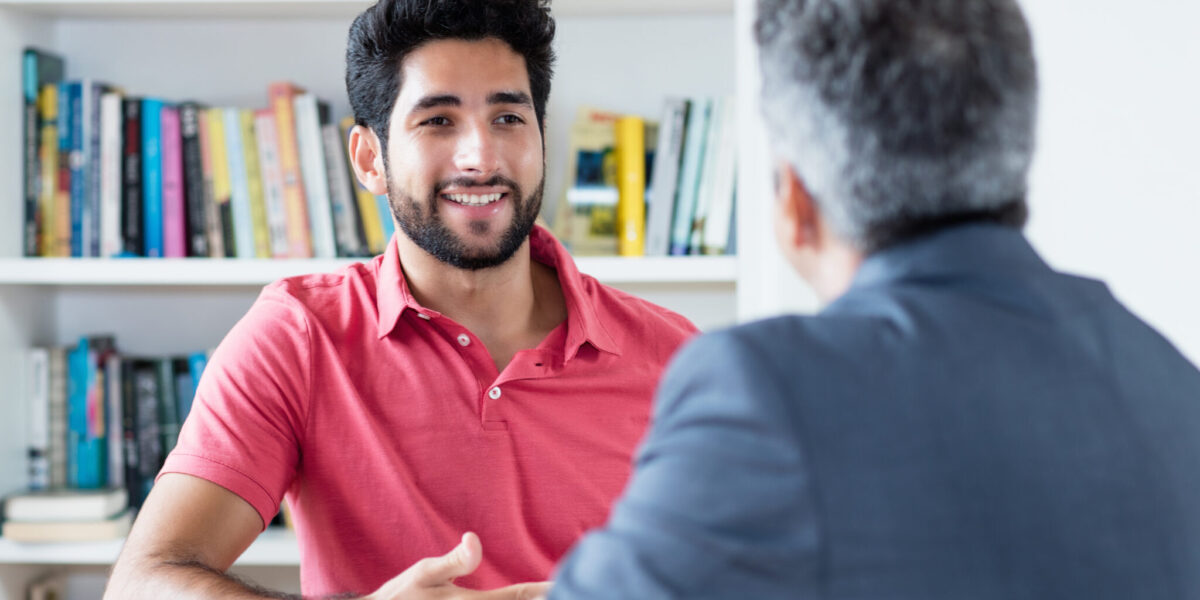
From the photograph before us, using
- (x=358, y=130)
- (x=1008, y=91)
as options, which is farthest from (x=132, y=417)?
(x=1008, y=91)

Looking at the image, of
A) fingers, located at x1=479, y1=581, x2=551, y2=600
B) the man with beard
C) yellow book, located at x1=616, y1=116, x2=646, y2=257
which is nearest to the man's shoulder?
the man with beard

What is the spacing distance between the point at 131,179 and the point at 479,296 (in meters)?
0.87

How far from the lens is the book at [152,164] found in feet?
6.16

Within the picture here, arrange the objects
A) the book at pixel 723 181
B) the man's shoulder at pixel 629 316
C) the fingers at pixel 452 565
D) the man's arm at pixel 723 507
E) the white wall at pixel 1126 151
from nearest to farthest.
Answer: the man's arm at pixel 723 507
the fingers at pixel 452 565
the man's shoulder at pixel 629 316
the white wall at pixel 1126 151
the book at pixel 723 181

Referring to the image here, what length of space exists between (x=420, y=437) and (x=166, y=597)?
1.10 ft

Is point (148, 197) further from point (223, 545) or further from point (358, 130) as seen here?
point (223, 545)

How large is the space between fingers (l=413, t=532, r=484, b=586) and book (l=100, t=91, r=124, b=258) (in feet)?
4.07

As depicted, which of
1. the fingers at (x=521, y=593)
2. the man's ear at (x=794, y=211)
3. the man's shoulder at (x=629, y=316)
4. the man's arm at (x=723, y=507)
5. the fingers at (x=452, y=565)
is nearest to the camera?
the man's arm at (x=723, y=507)

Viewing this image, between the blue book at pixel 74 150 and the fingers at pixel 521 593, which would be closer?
the fingers at pixel 521 593

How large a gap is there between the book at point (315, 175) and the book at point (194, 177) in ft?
0.61

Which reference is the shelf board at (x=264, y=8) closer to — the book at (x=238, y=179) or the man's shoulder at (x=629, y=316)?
the book at (x=238, y=179)

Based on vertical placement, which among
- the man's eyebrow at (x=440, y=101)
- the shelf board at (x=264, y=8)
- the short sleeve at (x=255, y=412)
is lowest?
the short sleeve at (x=255, y=412)

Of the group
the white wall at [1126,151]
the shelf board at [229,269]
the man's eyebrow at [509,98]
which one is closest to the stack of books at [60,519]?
the shelf board at [229,269]

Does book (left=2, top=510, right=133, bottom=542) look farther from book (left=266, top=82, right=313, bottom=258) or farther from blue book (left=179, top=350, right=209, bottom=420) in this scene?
book (left=266, top=82, right=313, bottom=258)
